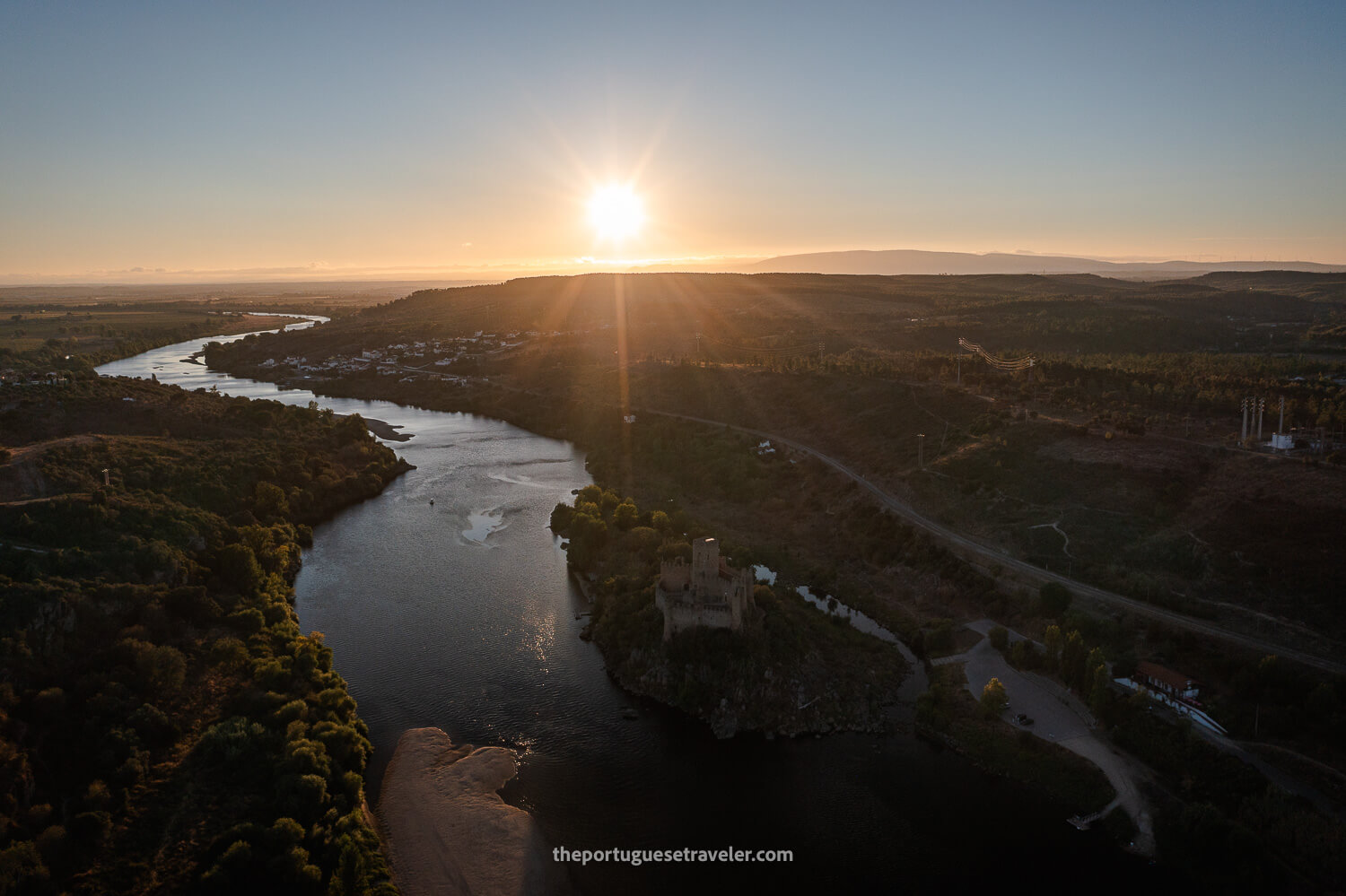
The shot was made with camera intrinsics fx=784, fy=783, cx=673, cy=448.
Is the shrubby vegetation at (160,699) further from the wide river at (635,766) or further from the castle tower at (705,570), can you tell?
the castle tower at (705,570)

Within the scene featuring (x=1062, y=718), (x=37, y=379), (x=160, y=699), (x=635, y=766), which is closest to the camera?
(x=635, y=766)

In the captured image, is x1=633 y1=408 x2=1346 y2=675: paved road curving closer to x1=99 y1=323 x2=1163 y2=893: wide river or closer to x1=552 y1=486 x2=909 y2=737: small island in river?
x1=552 y1=486 x2=909 y2=737: small island in river

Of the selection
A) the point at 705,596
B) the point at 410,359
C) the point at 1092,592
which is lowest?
the point at 1092,592

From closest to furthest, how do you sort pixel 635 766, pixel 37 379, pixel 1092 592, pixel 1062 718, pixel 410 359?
pixel 635 766
pixel 1062 718
pixel 1092 592
pixel 37 379
pixel 410 359

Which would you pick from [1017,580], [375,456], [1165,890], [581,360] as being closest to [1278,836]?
[1165,890]

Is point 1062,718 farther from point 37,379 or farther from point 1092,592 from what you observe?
point 37,379

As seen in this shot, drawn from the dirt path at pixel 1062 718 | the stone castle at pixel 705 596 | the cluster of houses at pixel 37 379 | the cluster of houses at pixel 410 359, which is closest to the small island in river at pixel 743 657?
the stone castle at pixel 705 596

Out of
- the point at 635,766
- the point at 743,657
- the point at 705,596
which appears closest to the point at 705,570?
the point at 705,596

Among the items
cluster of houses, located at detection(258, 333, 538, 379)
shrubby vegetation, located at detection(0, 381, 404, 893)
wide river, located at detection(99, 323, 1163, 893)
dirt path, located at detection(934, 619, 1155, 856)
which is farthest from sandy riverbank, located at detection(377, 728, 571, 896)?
cluster of houses, located at detection(258, 333, 538, 379)
